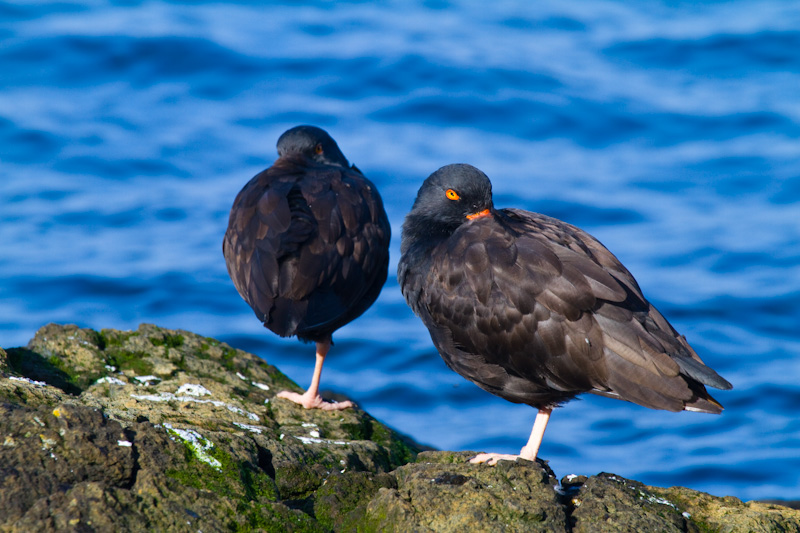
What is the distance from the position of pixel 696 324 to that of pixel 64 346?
26.6 ft

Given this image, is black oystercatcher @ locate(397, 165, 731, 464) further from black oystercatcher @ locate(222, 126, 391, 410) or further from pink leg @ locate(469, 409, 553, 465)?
black oystercatcher @ locate(222, 126, 391, 410)

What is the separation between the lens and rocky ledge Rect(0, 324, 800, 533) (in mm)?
3182

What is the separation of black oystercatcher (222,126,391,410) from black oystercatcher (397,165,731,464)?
2.57ft

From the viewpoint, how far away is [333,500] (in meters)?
3.63

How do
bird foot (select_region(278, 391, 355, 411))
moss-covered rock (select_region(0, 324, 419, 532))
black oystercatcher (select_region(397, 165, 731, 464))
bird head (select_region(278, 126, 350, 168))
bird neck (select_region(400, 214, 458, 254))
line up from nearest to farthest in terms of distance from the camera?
moss-covered rock (select_region(0, 324, 419, 532)) → black oystercatcher (select_region(397, 165, 731, 464)) → bird neck (select_region(400, 214, 458, 254)) → bird foot (select_region(278, 391, 355, 411)) → bird head (select_region(278, 126, 350, 168))

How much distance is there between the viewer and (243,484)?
3.62m

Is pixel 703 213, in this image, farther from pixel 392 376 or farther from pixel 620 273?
pixel 620 273

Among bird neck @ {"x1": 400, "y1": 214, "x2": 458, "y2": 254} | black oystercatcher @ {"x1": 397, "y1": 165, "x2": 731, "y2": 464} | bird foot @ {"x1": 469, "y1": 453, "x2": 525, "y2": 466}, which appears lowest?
bird foot @ {"x1": 469, "y1": 453, "x2": 525, "y2": 466}

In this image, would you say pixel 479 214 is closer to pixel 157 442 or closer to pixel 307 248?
pixel 307 248

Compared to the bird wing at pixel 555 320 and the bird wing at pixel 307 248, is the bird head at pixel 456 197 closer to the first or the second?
the bird wing at pixel 555 320

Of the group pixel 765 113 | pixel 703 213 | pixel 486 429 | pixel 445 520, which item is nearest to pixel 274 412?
pixel 445 520

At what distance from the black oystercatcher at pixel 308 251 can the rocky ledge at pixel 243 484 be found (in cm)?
90

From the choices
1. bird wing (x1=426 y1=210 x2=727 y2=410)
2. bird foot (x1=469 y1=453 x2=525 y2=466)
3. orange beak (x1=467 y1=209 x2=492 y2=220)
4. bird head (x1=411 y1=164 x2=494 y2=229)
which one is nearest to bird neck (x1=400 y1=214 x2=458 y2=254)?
bird head (x1=411 y1=164 x2=494 y2=229)

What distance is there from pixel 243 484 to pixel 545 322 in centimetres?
179
